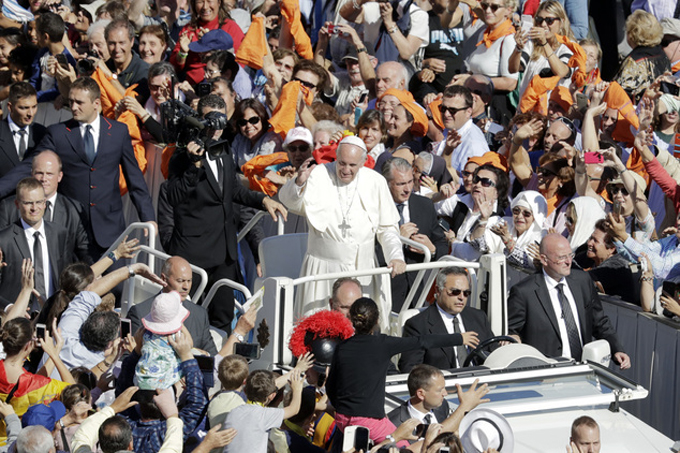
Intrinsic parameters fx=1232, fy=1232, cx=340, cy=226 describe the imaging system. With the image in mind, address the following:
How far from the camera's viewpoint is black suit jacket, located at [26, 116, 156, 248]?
10977mm

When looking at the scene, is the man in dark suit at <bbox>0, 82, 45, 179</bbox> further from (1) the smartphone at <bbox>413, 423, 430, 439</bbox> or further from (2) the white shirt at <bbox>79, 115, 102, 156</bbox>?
(1) the smartphone at <bbox>413, 423, 430, 439</bbox>

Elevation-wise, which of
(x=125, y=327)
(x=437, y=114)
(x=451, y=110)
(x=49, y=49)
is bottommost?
(x=125, y=327)

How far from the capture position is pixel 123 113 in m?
12.3

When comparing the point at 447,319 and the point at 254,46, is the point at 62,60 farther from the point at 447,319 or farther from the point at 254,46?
the point at 447,319

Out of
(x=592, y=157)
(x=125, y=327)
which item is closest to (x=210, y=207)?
(x=125, y=327)

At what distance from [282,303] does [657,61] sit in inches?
203

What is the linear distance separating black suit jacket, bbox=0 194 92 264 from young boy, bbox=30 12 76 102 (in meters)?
2.59

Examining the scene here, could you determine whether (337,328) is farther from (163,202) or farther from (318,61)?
(318,61)

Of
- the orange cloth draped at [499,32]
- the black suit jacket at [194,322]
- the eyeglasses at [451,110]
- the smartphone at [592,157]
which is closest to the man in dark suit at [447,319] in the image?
the black suit jacket at [194,322]

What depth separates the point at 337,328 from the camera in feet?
25.9

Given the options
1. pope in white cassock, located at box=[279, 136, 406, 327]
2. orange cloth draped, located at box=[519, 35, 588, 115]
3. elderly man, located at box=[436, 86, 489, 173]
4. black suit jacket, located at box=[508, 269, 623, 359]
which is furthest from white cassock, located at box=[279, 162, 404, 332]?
orange cloth draped, located at box=[519, 35, 588, 115]

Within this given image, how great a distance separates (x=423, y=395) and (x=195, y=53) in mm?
6984

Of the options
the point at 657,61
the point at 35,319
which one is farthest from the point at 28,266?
the point at 657,61

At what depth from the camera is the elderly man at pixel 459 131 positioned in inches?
450
